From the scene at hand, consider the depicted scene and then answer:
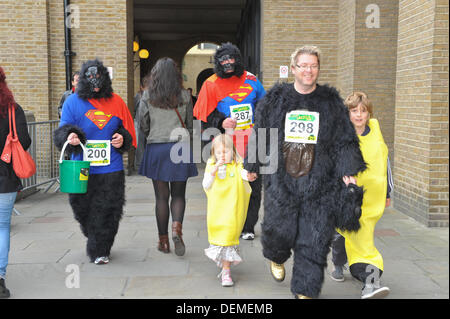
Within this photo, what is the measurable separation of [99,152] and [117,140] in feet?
0.64

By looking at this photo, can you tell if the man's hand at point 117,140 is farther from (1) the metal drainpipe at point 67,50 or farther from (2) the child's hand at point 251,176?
(1) the metal drainpipe at point 67,50

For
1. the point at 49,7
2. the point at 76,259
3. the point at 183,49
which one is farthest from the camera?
the point at 183,49

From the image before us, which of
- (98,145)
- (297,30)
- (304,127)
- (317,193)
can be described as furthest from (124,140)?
(297,30)

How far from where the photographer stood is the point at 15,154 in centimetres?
390

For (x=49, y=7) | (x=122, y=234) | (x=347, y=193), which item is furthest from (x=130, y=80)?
(x=347, y=193)

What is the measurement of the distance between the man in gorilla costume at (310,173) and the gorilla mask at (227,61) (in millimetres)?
1413

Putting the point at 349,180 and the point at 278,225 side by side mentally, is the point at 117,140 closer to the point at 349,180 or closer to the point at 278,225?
the point at 278,225

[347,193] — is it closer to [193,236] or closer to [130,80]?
[193,236]

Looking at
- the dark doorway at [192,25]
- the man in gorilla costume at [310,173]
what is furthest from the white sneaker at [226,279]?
the dark doorway at [192,25]

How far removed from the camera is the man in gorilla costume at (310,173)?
11.5 ft

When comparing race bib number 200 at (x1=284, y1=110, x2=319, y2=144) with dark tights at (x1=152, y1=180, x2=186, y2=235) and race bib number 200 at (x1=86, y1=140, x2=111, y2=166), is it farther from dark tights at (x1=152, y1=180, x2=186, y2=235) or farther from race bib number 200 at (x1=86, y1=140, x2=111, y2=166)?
race bib number 200 at (x1=86, y1=140, x2=111, y2=166)
